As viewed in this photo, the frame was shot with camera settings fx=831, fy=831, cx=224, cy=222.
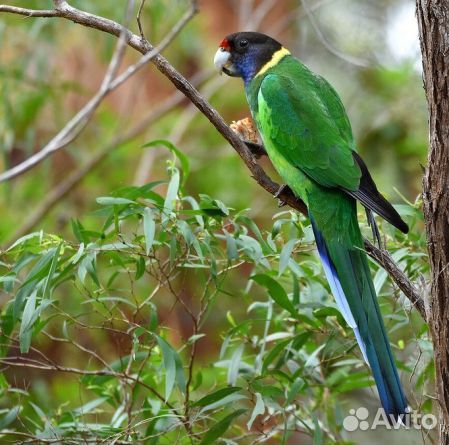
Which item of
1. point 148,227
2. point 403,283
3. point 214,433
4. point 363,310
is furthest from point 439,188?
point 214,433

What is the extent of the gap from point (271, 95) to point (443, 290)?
1.03 meters

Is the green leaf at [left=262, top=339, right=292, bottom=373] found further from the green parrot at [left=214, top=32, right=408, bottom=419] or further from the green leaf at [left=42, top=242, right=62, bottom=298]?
the green leaf at [left=42, top=242, right=62, bottom=298]

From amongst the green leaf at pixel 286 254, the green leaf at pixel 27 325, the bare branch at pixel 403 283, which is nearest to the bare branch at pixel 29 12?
the green leaf at pixel 27 325

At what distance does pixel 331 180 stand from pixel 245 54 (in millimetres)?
831

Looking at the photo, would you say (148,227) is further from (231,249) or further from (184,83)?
(184,83)

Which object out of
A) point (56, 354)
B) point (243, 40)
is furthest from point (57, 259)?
point (56, 354)

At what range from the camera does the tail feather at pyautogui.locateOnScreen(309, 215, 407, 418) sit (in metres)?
1.91

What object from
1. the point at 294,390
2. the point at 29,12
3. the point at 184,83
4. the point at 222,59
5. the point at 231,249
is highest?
the point at 222,59

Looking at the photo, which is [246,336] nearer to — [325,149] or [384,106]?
[325,149]

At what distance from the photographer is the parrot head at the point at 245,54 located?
2861mm

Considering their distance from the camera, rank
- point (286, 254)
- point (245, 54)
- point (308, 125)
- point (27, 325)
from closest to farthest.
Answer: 1. point (27, 325)
2. point (286, 254)
3. point (308, 125)
4. point (245, 54)

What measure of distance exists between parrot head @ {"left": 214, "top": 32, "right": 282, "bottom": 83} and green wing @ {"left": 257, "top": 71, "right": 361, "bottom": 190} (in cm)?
30

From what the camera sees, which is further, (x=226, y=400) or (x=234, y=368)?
(x=234, y=368)

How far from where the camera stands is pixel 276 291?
7.11ft
